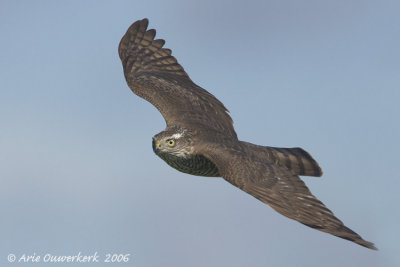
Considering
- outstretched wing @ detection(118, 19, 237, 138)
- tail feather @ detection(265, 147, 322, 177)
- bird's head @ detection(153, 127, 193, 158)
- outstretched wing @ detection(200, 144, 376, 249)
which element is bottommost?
outstretched wing @ detection(200, 144, 376, 249)

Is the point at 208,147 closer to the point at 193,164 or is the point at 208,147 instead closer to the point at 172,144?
the point at 193,164

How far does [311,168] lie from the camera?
1566 centimetres

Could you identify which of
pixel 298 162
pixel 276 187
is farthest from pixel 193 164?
pixel 298 162

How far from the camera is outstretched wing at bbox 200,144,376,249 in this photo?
38.1 ft

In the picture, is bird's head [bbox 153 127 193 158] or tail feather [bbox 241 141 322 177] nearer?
bird's head [bbox 153 127 193 158]

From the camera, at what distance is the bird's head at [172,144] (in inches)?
570

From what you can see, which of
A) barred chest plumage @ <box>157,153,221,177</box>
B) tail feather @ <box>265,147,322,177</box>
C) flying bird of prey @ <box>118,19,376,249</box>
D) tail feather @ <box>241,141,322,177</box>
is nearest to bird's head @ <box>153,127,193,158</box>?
flying bird of prey @ <box>118,19,376,249</box>

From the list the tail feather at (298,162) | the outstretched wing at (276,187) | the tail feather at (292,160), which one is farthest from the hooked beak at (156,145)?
the tail feather at (298,162)

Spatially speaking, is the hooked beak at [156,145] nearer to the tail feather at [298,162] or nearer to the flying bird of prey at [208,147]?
the flying bird of prey at [208,147]

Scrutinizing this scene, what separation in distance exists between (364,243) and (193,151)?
16.2ft

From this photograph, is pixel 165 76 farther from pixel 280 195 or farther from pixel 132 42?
pixel 280 195

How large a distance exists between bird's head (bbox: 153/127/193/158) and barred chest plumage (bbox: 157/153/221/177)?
139 mm

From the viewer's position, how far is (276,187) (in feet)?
42.4

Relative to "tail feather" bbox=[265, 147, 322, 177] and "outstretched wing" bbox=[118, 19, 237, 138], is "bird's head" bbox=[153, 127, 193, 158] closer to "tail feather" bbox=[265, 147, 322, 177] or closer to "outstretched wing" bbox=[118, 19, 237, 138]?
"outstretched wing" bbox=[118, 19, 237, 138]
